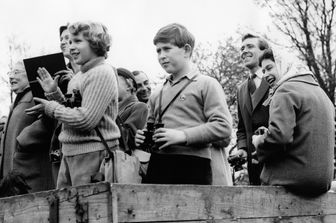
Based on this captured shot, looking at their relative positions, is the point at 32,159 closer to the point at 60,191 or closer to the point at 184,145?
the point at 184,145

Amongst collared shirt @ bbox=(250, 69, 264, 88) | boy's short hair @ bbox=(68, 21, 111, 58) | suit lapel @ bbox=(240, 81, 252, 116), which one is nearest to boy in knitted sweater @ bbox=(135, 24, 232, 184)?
boy's short hair @ bbox=(68, 21, 111, 58)

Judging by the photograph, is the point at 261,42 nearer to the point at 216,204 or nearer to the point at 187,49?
the point at 187,49

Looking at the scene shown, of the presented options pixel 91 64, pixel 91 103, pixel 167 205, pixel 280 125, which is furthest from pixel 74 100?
pixel 280 125

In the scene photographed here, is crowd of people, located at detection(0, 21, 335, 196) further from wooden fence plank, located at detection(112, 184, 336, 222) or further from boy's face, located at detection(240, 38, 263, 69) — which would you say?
boy's face, located at detection(240, 38, 263, 69)

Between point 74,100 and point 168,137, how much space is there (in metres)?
0.70

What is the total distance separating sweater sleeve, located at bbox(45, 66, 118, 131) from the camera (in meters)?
4.25

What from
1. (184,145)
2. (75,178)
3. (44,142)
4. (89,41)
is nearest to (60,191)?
(75,178)

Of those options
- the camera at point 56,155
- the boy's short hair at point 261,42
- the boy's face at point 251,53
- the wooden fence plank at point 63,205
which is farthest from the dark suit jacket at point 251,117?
the wooden fence plank at point 63,205

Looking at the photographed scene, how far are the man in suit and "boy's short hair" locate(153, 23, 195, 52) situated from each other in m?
1.52

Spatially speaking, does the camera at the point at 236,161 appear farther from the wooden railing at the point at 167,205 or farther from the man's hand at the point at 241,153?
the wooden railing at the point at 167,205

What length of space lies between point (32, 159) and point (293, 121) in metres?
2.73

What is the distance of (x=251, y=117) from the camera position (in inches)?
244

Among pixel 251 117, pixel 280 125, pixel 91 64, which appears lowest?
pixel 251 117

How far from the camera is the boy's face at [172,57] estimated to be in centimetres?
464
